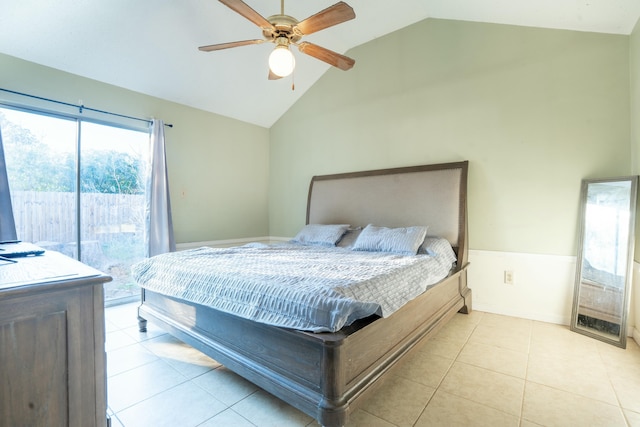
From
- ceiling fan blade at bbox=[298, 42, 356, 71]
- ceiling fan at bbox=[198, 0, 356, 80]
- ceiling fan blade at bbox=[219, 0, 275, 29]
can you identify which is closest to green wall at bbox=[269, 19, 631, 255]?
ceiling fan blade at bbox=[298, 42, 356, 71]

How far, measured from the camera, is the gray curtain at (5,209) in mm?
2623

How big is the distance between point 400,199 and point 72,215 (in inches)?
144

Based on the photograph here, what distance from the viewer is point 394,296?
69.0 inches

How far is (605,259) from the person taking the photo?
2.49 metres

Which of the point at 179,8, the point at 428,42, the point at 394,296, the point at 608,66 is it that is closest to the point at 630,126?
the point at 608,66

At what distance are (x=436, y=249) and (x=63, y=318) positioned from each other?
2712 millimetres

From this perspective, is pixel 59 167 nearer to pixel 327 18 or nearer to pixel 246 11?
pixel 246 11

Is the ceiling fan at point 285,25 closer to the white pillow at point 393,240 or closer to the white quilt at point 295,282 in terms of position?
the white quilt at point 295,282

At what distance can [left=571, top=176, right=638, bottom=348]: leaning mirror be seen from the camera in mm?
2350

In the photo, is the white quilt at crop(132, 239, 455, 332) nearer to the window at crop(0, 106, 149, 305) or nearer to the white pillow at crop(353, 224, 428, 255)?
the white pillow at crop(353, 224, 428, 255)

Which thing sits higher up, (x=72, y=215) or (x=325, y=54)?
(x=325, y=54)

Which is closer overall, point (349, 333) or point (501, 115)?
point (349, 333)

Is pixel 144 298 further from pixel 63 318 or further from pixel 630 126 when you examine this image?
pixel 630 126

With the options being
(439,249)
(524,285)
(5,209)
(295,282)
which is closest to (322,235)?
(439,249)
